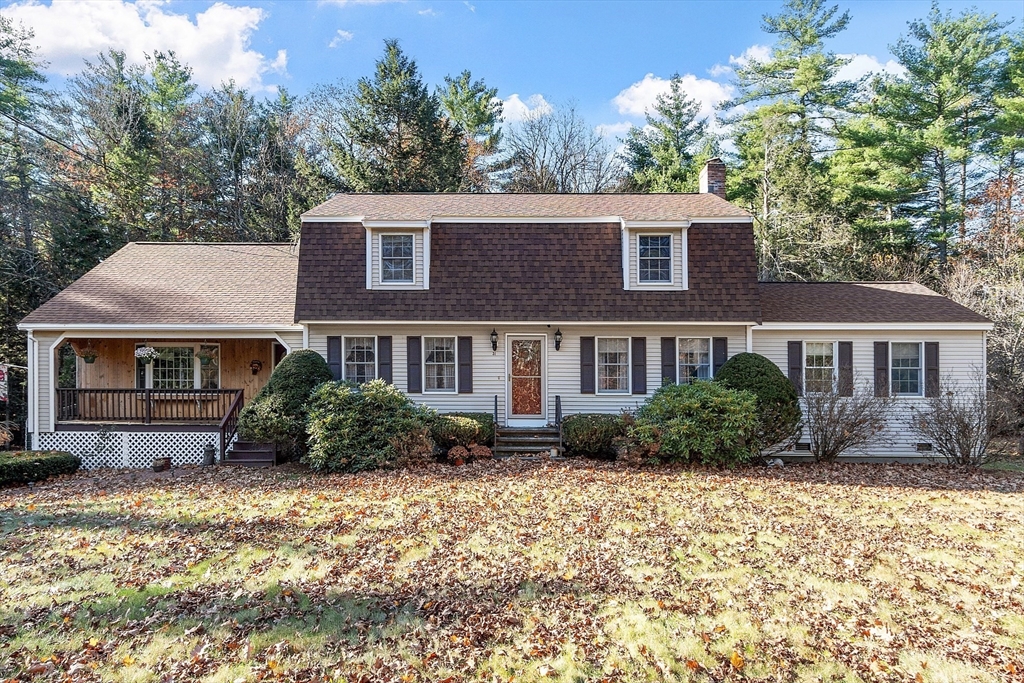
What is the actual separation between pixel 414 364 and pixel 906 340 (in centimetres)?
1160

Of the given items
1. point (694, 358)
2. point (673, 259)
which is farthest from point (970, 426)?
point (673, 259)

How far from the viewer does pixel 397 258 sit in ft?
43.3

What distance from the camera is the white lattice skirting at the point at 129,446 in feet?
41.1

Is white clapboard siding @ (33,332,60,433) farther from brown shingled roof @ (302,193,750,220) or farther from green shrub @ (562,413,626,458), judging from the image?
green shrub @ (562,413,626,458)

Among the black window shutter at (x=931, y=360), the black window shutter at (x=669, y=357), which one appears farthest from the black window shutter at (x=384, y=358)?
the black window shutter at (x=931, y=360)

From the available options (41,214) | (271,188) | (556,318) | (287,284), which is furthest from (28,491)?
(271,188)

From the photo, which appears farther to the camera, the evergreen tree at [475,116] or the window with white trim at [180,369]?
the evergreen tree at [475,116]

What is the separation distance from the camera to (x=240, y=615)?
472 cm

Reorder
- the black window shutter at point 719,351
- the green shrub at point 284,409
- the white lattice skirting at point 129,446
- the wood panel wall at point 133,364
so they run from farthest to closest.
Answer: the wood panel wall at point 133,364 < the black window shutter at point 719,351 < the white lattice skirting at point 129,446 < the green shrub at point 284,409

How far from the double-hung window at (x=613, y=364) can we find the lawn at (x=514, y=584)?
4.16 meters

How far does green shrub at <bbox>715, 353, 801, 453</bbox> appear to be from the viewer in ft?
37.1

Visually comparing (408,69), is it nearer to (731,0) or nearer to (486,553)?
(731,0)

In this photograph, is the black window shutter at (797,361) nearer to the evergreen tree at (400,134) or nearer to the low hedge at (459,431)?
the low hedge at (459,431)

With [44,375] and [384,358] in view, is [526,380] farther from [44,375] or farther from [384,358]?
[44,375]
